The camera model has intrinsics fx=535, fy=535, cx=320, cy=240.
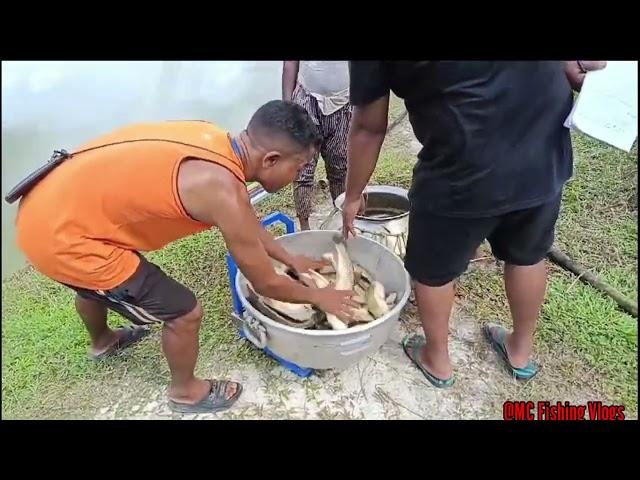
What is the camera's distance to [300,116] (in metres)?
1.89

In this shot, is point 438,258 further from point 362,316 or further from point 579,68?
point 579,68

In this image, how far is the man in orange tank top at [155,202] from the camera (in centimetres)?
180

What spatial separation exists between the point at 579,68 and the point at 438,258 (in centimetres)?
83

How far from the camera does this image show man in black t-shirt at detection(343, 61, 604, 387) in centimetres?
166

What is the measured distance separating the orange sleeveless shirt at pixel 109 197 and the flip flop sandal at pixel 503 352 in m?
1.51

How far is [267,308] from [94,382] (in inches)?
38.2

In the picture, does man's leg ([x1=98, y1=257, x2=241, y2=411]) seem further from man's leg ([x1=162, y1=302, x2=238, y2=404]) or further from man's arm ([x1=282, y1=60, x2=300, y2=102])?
man's arm ([x1=282, y1=60, x2=300, y2=102])

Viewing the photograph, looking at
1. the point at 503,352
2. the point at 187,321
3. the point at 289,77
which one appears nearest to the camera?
the point at 187,321

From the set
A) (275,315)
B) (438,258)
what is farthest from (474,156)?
(275,315)

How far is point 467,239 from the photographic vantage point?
198cm

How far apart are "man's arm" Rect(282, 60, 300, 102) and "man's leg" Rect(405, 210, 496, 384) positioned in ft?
4.39

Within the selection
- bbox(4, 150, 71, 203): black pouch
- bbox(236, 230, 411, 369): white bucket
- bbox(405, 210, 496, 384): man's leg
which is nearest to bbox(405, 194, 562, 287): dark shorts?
bbox(405, 210, 496, 384): man's leg
